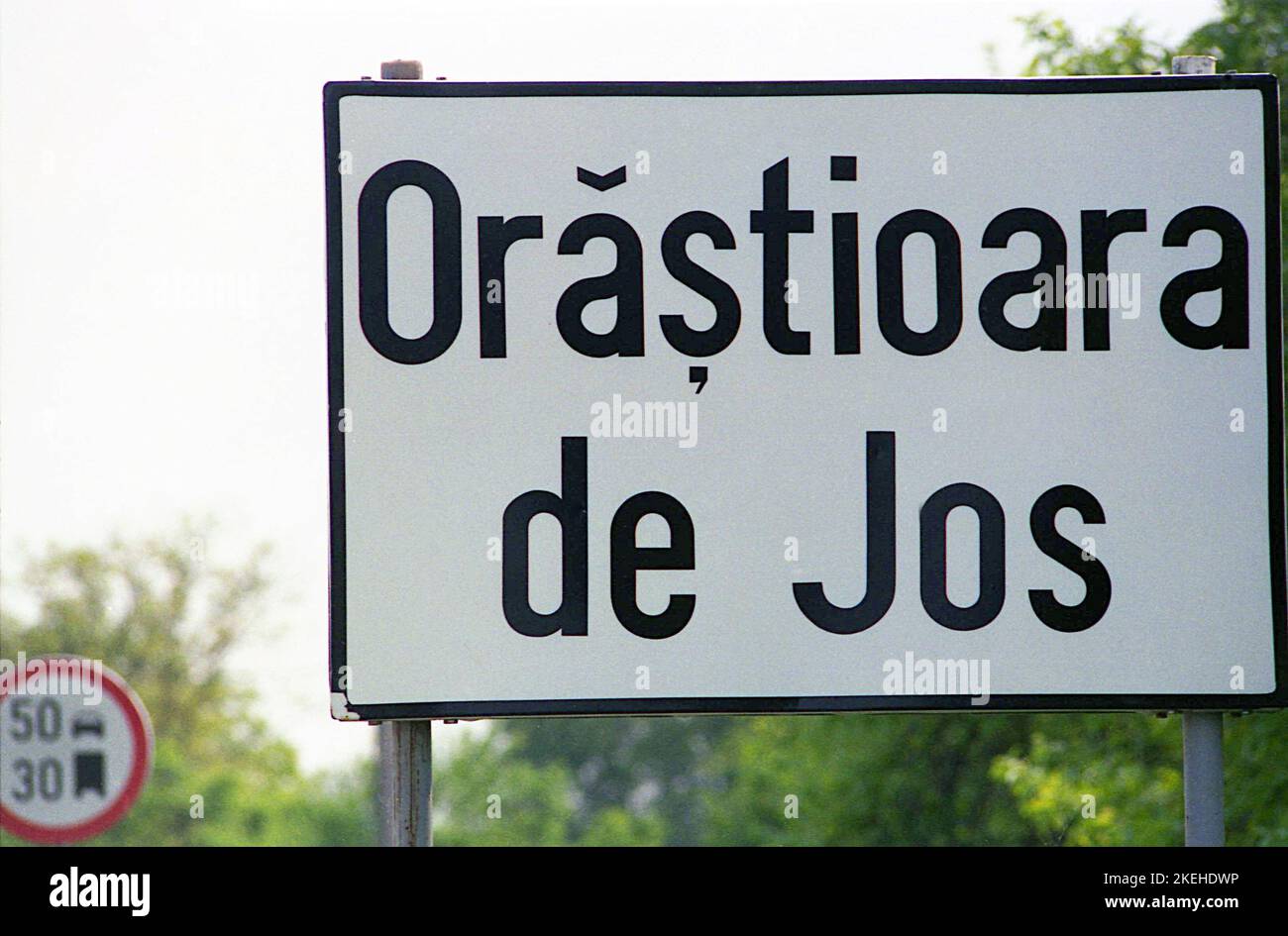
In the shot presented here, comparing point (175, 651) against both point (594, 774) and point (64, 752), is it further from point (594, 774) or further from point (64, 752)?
point (64, 752)

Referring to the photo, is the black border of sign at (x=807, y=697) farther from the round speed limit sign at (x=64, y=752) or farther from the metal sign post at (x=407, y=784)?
the round speed limit sign at (x=64, y=752)

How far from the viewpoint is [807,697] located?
3021mm

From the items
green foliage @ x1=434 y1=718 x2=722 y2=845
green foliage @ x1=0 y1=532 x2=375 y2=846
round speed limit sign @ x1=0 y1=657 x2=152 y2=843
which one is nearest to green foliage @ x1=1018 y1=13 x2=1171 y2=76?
round speed limit sign @ x1=0 y1=657 x2=152 y2=843

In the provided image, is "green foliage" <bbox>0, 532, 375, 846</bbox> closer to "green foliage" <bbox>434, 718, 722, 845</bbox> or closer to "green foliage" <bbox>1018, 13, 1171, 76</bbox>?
"green foliage" <bbox>434, 718, 722, 845</bbox>

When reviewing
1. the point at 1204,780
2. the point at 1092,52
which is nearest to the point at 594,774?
the point at 1092,52

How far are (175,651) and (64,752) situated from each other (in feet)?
113

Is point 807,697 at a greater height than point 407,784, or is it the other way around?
point 807,697

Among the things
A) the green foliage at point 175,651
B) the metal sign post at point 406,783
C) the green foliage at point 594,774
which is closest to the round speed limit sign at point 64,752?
the metal sign post at point 406,783

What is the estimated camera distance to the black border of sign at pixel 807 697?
9.88 feet

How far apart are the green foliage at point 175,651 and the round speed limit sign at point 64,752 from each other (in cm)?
2983

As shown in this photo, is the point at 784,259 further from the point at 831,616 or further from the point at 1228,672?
the point at 1228,672

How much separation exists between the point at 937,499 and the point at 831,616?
28 cm

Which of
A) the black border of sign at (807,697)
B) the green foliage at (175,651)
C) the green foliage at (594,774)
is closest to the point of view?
the black border of sign at (807,697)
